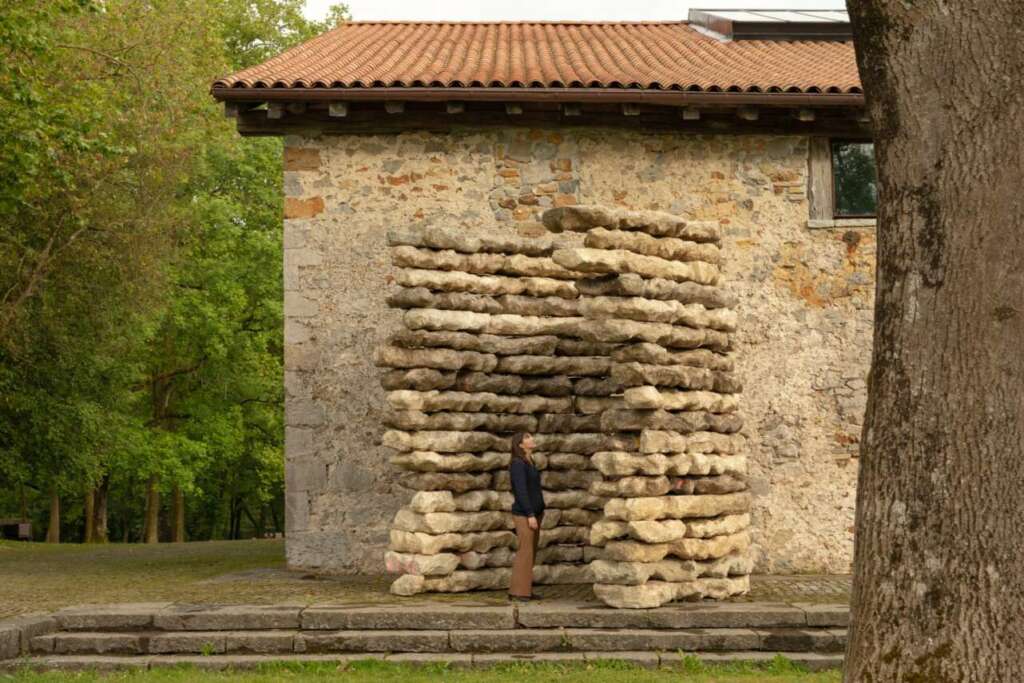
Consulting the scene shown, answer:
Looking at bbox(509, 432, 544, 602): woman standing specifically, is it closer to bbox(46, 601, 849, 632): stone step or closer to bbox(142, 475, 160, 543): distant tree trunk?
bbox(46, 601, 849, 632): stone step

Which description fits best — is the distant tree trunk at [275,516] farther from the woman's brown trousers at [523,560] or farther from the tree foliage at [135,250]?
the woman's brown trousers at [523,560]

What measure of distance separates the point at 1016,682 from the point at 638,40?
40.1ft

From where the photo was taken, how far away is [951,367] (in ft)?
18.8

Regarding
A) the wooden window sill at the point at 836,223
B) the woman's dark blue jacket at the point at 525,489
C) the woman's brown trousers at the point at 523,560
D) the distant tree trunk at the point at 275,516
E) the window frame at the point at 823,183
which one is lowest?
the distant tree trunk at the point at 275,516

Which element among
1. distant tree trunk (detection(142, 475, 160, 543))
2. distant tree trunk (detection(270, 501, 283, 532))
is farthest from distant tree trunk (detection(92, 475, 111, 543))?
Result: distant tree trunk (detection(270, 501, 283, 532))

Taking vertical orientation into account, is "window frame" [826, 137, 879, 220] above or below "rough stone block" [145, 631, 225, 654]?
above

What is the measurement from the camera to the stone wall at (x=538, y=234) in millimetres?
12750

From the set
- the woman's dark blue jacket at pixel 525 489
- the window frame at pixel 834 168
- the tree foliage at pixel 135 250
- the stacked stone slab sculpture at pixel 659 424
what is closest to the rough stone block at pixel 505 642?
the stacked stone slab sculpture at pixel 659 424

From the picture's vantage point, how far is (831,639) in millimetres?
9266

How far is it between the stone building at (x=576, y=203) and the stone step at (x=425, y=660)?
12.0 ft

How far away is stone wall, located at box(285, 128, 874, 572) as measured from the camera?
12.8m

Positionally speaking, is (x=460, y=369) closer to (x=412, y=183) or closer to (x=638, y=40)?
(x=412, y=183)

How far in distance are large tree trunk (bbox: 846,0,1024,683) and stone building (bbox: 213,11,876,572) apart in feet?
22.8

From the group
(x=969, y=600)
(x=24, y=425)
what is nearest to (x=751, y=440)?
(x=969, y=600)
